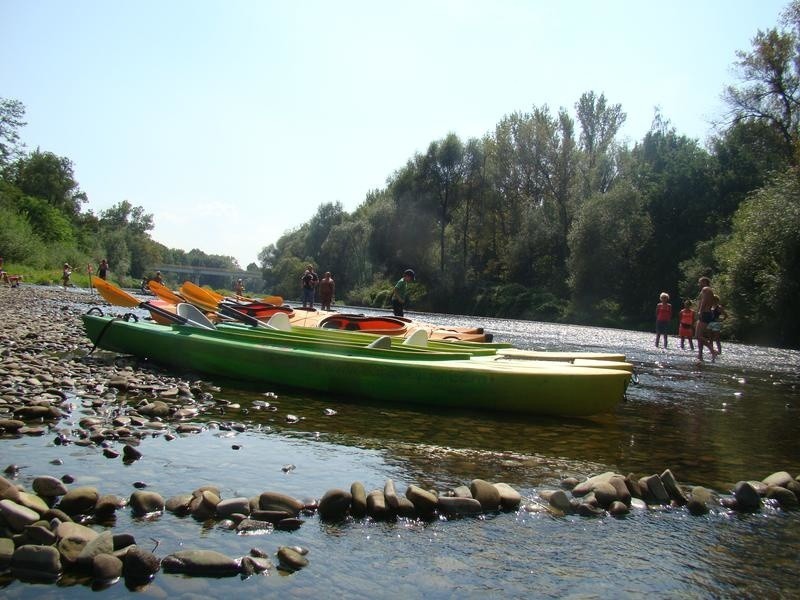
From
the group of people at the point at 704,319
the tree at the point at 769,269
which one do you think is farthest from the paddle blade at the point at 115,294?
the tree at the point at 769,269

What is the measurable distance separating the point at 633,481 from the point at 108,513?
3241mm

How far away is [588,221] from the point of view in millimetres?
37844

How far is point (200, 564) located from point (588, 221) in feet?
123

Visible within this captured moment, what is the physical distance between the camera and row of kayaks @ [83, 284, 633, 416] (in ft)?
22.0

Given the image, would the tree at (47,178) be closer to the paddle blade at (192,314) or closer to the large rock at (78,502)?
the paddle blade at (192,314)

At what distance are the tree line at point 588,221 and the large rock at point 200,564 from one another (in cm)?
2324

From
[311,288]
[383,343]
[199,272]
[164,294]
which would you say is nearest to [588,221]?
[311,288]

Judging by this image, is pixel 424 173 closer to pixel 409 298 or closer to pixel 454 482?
pixel 409 298

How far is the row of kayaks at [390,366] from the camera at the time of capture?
22.0 feet

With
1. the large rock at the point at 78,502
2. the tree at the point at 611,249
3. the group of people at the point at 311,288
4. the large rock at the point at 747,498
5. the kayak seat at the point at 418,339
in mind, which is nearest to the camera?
the large rock at the point at 78,502

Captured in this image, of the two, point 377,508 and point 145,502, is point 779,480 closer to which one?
point 377,508

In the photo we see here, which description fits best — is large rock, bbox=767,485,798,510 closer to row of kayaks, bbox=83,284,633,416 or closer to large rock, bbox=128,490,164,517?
row of kayaks, bbox=83,284,633,416

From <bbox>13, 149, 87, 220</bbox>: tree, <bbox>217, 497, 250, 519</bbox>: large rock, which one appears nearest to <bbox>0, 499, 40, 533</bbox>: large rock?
<bbox>217, 497, 250, 519</bbox>: large rock

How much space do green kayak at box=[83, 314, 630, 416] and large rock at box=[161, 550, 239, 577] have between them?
14.0ft
